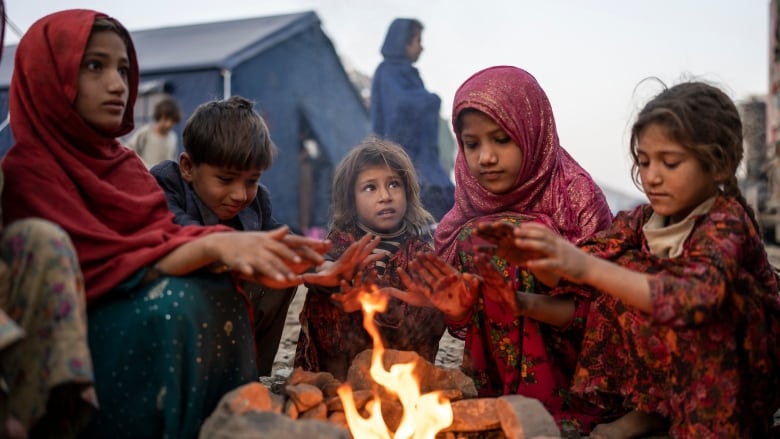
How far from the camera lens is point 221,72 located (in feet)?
34.1

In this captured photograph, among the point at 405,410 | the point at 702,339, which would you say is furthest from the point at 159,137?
the point at 702,339

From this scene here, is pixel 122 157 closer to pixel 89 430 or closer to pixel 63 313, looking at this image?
pixel 63 313

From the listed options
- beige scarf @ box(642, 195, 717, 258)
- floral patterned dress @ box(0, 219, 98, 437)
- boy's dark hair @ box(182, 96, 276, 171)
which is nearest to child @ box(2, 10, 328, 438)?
floral patterned dress @ box(0, 219, 98, 437)

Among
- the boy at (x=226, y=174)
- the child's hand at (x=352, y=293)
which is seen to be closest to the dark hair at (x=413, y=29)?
the boy at (x=226, y=174)

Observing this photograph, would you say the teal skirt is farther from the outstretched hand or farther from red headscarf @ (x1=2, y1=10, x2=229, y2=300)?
the outstretched hand

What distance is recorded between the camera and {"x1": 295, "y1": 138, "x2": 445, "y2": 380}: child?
322 centimetres

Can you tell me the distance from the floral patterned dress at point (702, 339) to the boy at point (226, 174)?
57.8 inches

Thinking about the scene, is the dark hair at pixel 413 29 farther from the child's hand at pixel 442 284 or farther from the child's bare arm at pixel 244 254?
the child's bare arm at pixel 244 254

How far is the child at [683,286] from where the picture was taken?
219 centimetres

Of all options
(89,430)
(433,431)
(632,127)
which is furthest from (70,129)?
(632,127)

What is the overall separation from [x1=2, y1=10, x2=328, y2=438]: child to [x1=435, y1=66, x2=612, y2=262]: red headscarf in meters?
1.25

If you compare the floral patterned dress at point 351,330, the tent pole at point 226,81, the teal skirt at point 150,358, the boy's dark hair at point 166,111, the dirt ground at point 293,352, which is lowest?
the dirt ground at point 293,352

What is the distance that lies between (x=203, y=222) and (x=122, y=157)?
54 cm

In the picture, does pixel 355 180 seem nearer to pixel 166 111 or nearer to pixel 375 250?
pixel 375 250
